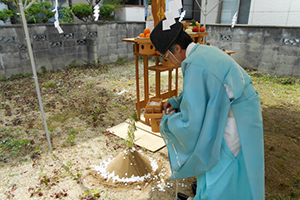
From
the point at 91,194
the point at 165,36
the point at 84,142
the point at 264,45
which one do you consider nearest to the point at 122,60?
the point at 264,45

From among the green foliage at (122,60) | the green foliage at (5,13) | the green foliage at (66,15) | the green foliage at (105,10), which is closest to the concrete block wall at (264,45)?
the green foliage at (122,60)

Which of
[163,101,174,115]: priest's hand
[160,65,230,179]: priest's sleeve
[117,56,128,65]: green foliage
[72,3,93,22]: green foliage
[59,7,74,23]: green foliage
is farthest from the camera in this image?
[59,7,74,23]: green foliage

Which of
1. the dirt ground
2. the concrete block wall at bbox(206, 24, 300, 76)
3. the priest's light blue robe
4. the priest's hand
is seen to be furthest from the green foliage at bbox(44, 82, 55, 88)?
the concrete block wall at bbox(206, 24, 300, 76)

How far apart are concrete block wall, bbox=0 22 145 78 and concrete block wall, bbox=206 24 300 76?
352 cm

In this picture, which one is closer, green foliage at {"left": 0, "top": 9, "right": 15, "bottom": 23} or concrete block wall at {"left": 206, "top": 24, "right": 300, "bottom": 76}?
concrete block wall at {"left": 206, "top": 24, "right": 300, "bottom": 76}

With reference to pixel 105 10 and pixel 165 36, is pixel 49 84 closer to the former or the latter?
pixel 105 10

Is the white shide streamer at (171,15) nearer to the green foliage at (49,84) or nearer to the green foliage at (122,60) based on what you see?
the green foliage at (49,84)

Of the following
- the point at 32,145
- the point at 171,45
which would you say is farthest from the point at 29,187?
the point at 171,45

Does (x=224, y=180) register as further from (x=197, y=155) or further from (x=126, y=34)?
(x=126, y=34)

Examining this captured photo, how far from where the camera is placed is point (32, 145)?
11.3 feet

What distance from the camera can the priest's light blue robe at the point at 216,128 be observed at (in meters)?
1.30

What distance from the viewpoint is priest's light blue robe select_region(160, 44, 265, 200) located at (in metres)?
1.30

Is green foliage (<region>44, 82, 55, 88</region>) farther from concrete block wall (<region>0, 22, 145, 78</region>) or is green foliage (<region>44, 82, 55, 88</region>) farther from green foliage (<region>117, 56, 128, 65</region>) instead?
green foliage (<region>117, 56, 128, 65</region>)

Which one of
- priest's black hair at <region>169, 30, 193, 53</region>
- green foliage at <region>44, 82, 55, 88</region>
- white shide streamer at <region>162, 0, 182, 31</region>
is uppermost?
white shide streamer at <region>162, 0, 182, 31</region>
